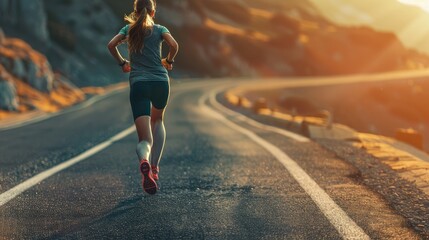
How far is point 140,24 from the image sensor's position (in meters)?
5.89

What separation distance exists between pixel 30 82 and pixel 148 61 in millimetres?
26529

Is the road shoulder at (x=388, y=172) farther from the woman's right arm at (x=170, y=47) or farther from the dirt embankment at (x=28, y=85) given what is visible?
the dirt embankment at (x=28, y=85)

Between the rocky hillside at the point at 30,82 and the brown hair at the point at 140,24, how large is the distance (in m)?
20.2

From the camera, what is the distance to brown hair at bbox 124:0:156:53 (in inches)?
232

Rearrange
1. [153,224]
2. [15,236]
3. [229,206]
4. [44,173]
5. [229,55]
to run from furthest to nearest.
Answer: [229,55]
[44,173]
[229,206]
[153,224]
[15,236]

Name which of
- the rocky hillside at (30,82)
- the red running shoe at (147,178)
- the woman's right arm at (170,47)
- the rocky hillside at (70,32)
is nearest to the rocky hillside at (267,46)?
the rocky hillside at (70,32)

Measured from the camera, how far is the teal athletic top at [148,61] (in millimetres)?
6055

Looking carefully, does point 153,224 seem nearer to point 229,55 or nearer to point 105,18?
point 105,18

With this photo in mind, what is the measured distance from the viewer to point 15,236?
14.7 feet

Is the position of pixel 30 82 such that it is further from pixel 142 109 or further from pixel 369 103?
pixel 369 103

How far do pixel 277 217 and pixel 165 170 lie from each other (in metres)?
3.06

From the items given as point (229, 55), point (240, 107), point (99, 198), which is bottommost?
point (229, 55)

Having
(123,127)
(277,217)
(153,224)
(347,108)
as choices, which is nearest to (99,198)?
(153,224)

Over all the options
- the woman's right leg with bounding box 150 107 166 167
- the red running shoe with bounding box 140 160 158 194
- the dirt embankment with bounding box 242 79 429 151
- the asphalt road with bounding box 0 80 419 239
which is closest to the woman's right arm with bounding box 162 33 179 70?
the woman's right leg with bounding box 150 107 166 167
